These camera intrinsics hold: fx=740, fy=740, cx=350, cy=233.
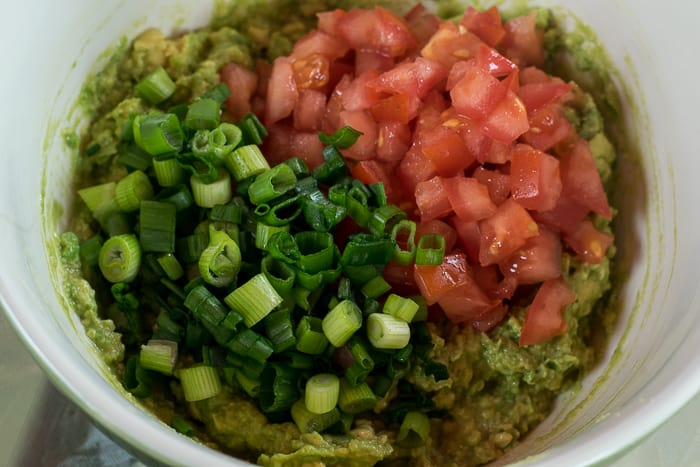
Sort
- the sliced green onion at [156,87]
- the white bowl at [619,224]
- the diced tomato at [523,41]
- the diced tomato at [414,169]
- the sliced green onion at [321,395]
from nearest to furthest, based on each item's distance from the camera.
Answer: the white bowl at [619,224], the sliced green onion at [321,395], the diced tomato at [414,169], the sliced green onion at [156,87], the diced tomato at [523,41]

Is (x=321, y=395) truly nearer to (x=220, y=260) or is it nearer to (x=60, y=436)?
(x=220, y=260)

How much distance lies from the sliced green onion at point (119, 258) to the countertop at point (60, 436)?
0.41 m

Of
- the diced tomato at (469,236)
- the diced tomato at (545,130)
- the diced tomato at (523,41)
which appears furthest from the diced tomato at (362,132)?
the diced tomato at (523,41)

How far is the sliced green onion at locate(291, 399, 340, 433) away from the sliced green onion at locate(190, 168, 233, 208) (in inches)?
20.0

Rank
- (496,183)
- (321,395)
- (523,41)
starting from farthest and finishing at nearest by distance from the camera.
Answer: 1. (523,41)
2. (496,183)
3. (321,395)

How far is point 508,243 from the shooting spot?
1697 mm

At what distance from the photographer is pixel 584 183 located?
180cm

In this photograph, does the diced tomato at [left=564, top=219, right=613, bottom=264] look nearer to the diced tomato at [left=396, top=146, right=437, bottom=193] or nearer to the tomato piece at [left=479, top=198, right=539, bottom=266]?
the tomato piece at [left=479, top=198, right=539, bottom=266]

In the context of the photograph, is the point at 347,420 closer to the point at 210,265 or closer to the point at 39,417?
the point at 210,265

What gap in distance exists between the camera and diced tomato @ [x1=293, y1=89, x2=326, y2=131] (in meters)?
1.92

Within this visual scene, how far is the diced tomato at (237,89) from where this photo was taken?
1.97 metres

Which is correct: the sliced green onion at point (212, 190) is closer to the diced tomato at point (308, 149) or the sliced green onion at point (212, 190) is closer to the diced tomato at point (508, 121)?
the diced tomato at point (308, 149)

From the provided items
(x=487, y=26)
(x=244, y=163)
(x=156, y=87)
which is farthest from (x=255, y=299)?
Answer: (x=487, y=26)

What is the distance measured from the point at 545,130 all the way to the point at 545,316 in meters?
0.47
